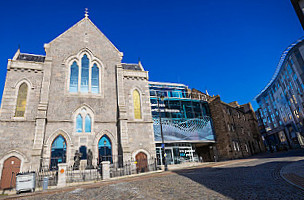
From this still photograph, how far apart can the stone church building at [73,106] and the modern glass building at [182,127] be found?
3.95 metres

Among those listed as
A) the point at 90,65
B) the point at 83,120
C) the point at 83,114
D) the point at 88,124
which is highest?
the point at 90,65

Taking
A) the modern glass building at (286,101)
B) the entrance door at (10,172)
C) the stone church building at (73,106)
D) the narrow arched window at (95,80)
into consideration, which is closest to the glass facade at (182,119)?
the stone church building at (73,106)

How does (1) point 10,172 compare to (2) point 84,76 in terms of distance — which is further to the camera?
(2) point 84,76

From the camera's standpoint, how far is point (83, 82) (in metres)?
21.8

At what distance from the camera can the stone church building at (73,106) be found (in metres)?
17.3

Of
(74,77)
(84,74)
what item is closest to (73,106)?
(74,77)

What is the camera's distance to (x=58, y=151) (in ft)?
58.4

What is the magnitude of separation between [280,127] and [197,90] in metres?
38.4

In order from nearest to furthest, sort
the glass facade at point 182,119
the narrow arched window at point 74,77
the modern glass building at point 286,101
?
the narrow arched window at point 74,77, the glass facade at point 182,119, the modern glass building at point 286,101

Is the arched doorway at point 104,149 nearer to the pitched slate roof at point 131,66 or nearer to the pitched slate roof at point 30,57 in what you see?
the pitched slate roof at point 131,66

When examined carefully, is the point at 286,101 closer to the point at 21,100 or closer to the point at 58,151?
the point at 58,151

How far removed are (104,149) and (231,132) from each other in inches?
809

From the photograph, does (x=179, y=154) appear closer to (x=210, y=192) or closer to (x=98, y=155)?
(x=98, y=155)

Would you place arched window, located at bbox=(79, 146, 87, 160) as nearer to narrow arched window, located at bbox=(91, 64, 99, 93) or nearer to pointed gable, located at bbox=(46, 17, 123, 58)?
narrow arched window, located at bbox=(91, 64, 99, 93)
